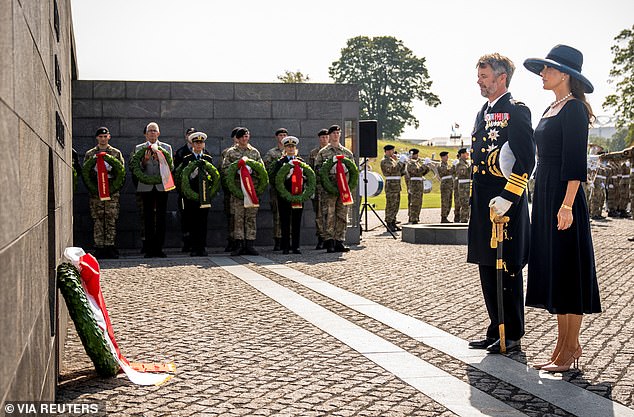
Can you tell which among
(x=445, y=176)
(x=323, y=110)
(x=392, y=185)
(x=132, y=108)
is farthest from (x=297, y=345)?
(x=445, y=176)

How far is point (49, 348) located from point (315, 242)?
14781mm

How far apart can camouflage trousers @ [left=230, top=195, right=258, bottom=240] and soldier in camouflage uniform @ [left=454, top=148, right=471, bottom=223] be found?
10.7m

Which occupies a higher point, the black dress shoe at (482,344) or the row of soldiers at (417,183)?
the row of soldiers at (417,183)

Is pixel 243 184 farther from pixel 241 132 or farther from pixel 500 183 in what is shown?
pixel 500 183

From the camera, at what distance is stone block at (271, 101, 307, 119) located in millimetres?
19317

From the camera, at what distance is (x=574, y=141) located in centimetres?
639

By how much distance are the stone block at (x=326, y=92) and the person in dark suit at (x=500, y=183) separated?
40.3ft

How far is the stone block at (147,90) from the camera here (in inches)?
727

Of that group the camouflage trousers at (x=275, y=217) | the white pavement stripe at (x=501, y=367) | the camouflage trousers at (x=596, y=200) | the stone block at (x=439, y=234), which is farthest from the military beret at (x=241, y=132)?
the camouflage trousers at (x=596, y=200)

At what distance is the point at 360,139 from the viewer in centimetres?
2114

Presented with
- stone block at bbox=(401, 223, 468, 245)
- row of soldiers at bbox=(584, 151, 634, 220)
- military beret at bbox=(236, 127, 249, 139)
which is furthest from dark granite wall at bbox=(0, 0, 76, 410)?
row of soldiers at bbox=(584, 151, 634, 220)

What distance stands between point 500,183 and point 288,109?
1252cm

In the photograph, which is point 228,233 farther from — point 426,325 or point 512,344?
point 512,344

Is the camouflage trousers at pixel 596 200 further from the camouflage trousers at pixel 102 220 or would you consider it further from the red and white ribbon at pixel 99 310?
the red and white ribbon at pixel 99 310
